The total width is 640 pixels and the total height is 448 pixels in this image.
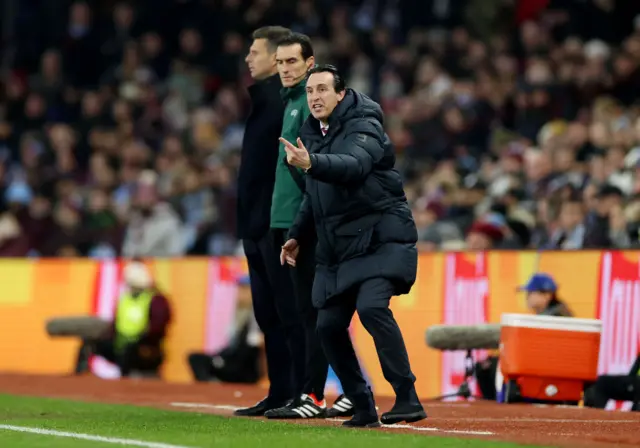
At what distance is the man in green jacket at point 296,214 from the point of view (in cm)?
909

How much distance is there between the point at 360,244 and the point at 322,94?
88 centimetres

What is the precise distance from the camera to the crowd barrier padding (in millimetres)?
11797

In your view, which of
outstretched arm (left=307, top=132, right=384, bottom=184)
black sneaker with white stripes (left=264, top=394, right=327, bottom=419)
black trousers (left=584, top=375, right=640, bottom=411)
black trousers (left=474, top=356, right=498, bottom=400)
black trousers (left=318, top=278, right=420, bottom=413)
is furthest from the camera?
black trousers (left=474, top=356, right=498, bottom=400)

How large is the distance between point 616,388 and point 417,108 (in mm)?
7587

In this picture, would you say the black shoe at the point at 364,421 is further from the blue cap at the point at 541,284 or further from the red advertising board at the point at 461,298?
the red advertising board at the point at 461,298

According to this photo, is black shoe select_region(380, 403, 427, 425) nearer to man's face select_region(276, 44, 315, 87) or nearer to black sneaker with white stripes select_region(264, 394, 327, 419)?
black sneaker with white stripes select_region(264, 394, 327, 419)

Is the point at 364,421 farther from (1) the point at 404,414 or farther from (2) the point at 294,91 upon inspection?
(2) the point at 294,91

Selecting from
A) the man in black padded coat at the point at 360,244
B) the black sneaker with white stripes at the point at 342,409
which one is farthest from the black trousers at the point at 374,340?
the black sneaker with white stripes at the point at 342,409

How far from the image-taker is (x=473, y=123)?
17406 millimetres

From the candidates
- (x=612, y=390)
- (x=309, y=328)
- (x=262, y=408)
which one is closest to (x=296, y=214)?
(x=309, y=328)

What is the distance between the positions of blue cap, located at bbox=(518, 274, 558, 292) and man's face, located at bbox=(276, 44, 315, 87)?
3.45 metres

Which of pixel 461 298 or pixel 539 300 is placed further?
pixel 461 298

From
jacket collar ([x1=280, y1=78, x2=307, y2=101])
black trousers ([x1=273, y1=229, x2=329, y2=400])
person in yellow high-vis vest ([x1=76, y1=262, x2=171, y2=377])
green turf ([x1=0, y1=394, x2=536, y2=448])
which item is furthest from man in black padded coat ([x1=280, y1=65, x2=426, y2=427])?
person in yellow high-vis vest ([x1=76, y1=262, x2=171, y2=377])

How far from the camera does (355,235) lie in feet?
27.1
